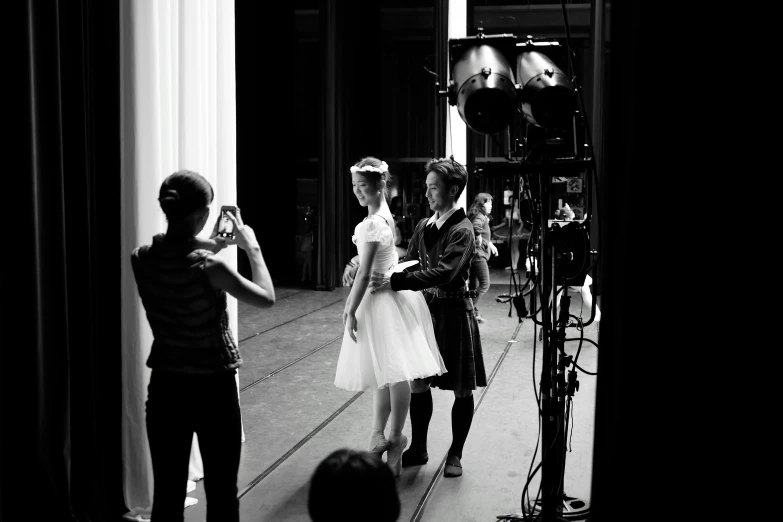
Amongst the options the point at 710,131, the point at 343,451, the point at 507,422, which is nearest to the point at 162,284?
the point at 343,451

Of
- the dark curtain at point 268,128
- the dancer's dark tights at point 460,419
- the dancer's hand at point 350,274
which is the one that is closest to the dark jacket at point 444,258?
the dancer's hand at point 350,274

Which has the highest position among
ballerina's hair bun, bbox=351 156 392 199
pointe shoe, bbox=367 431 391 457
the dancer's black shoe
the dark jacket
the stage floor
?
ballerina's hair bun, bbox=351 156 392 199

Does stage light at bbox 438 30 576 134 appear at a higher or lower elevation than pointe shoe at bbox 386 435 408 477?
higher

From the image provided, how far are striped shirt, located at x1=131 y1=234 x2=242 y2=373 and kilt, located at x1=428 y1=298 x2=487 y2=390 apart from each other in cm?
144

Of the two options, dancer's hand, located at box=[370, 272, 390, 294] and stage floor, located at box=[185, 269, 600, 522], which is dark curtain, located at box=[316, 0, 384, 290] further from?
dancer's hand, located at box=[370, 272, 390, 294]

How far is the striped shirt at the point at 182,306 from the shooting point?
7.41 ft

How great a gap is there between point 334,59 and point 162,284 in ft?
29.6

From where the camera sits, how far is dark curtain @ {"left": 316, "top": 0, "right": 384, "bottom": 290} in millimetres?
10828

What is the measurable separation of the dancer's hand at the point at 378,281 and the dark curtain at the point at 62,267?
108 cm

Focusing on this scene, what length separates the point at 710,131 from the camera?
6.75ft

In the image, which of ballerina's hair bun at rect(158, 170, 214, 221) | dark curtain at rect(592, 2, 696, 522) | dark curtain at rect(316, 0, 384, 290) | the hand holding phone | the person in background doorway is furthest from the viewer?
dark curtain at rect(316, 0, 384, 290)

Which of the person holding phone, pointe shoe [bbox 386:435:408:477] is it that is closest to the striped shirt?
the person holding phone

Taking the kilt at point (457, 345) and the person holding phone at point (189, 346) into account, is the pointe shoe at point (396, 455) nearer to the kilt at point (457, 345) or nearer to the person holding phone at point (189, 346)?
the kilt at point (457, 345)

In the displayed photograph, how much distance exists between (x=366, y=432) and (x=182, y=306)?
223cm
